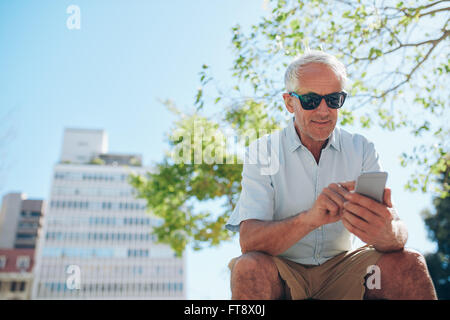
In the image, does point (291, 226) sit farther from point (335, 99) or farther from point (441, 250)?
point (441, 250)

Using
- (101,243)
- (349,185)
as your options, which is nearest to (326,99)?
(349,185)

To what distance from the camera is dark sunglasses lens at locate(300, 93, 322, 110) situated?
2641 millimetres

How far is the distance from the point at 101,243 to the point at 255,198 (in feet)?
378

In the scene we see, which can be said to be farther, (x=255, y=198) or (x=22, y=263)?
(x=22, y=263)

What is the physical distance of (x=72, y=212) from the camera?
110875 millimetres

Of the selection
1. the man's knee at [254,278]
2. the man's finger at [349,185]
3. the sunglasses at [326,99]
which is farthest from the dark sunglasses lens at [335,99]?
the man's knee at [254,278]

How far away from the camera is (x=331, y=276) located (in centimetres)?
242

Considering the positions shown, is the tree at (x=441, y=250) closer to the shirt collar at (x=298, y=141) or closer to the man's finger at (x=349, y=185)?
the shirt collar at (x=298, y=141)

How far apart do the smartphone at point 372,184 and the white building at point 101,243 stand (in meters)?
105

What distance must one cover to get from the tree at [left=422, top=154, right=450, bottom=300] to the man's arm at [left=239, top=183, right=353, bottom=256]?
967 inches

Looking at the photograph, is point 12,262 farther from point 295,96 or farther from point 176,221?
point 295,96

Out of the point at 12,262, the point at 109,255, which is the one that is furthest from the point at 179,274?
the point at 12,262
